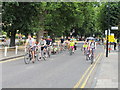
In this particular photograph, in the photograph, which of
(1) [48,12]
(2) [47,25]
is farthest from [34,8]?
(2) [47,25]

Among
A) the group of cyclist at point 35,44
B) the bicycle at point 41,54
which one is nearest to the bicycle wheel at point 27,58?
the group of cyclist at point 35,44

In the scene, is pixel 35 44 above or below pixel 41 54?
above

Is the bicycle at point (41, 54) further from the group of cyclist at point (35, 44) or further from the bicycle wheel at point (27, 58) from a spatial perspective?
the bicycle wheel at point (27, 58)

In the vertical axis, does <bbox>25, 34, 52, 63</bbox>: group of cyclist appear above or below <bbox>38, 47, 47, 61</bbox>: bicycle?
above

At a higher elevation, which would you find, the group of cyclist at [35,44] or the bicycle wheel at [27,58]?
the group of cyclist at [35,44]

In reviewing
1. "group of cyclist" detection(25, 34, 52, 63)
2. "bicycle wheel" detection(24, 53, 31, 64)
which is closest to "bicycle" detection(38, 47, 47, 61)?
"group of cyclist" detection(25, 34, 52, 63)

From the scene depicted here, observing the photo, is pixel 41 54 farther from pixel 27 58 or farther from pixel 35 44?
pixel 27 58

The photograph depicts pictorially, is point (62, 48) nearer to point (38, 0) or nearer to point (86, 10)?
point (38, 0)

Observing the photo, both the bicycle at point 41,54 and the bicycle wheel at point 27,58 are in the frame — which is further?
the bicycle at point 41,54

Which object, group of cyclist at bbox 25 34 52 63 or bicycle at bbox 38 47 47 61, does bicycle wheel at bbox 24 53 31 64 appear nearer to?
group of cyclist at bbox 25 34 52 63

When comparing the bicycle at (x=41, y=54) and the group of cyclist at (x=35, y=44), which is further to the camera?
the bicycle at (x=41, y=54)

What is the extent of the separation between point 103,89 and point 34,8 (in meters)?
21.0

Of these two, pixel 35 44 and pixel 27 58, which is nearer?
pixel 27 58

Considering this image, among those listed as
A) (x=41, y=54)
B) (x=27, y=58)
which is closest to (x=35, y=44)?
(x=27, y=58)
